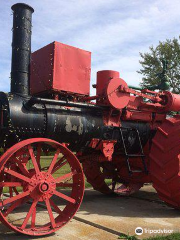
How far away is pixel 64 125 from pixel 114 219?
82.8 inches

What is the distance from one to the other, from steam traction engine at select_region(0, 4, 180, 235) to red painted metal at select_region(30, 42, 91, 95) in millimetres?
20

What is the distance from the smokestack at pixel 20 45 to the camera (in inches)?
232

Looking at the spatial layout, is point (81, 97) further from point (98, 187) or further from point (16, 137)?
point (98, 187)

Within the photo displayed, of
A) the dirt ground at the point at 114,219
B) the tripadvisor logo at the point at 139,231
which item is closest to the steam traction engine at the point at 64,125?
the dirt ground at the point at 114,219

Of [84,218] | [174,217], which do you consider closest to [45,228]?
[84,218]

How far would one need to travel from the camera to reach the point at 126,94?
664 centimetres

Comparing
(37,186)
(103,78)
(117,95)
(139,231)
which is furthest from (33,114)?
(139,231)

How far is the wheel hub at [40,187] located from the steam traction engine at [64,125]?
2 cm

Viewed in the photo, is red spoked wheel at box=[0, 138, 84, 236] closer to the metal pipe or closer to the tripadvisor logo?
the metal pipe

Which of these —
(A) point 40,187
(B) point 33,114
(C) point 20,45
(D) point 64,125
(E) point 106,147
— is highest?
(C) point 20,45

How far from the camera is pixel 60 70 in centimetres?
597

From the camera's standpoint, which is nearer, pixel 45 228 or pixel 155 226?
pixel 45 228

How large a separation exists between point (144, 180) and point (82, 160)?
1663mm
